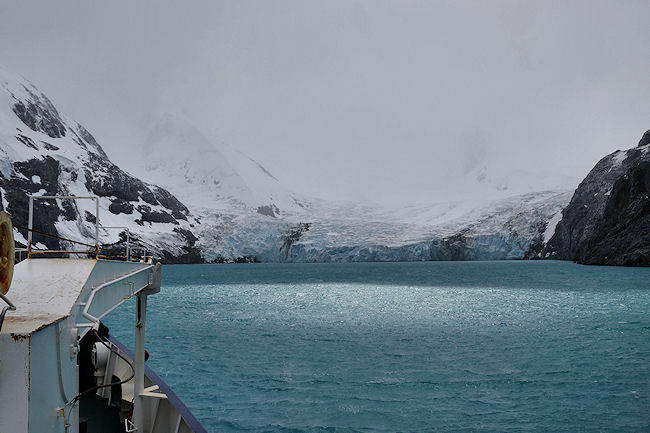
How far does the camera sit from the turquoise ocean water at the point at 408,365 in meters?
13.9

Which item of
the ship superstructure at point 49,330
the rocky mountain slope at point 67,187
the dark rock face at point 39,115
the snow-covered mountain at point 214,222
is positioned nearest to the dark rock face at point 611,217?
the snow-covered mountain at point 214,222

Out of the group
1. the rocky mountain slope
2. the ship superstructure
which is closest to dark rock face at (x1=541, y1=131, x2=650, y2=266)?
the ship superstructure

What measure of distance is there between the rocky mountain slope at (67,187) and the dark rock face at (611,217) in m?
97.4

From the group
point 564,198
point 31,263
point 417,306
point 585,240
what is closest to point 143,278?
point 31,263

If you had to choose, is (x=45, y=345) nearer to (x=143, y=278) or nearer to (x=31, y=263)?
(x=31, y=263)

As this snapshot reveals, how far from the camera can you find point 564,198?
131000mm

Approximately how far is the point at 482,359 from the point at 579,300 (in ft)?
85.4

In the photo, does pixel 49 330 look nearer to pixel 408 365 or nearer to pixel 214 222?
pixel 408 365

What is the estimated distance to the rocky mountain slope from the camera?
344 feet

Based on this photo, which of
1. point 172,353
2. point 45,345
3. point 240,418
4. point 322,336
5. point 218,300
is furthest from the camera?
point 218,300

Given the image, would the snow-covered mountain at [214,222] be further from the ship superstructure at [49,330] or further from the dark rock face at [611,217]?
the ship superstructure at [49,330]

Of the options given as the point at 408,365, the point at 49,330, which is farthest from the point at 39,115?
the point at 49,330

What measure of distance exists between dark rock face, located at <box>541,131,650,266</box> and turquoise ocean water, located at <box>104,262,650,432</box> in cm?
5727

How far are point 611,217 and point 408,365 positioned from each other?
292 feet
